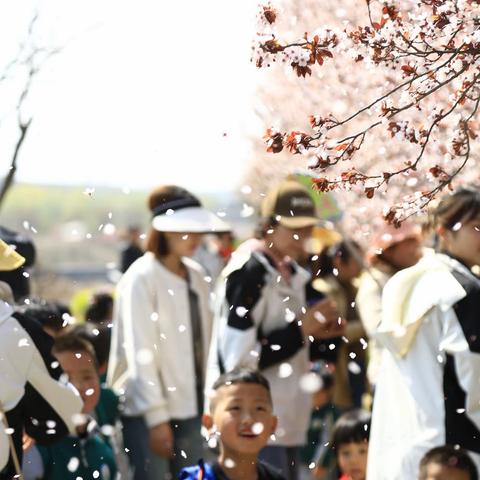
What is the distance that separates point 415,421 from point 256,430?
58cm

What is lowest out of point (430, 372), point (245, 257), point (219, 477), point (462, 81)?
point (219, 477)

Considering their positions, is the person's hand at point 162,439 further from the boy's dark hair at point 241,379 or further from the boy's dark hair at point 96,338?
the boy's dark hair at point 241,379

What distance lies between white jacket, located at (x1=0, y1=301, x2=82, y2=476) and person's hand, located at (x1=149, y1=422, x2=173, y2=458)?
1409 mm

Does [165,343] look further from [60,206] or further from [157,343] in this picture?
[60,206]

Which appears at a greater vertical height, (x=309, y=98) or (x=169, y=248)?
(x=309, y=98)

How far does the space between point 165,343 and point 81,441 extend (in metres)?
0.75

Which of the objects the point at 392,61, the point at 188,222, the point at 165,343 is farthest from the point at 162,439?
the point at 392,61

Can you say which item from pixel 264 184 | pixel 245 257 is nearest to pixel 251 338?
pixel 245 257

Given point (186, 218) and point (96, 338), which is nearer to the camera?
point (186, 218)

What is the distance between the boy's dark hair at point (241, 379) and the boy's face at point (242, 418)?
0.06 ft

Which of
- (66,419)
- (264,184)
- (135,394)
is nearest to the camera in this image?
(66,419)

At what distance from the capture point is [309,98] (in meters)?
13.4

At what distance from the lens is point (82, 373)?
21.3 ft

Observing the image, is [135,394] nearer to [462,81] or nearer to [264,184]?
[462,81]
